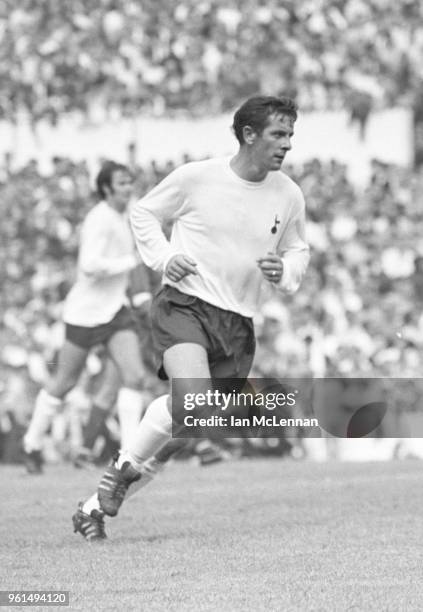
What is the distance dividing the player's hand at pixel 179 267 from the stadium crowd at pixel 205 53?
767 cm

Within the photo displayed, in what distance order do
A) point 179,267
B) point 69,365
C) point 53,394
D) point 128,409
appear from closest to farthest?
point 179,267, point 69,365, point 53,394, point 128,409

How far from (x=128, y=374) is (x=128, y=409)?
281 millimetres

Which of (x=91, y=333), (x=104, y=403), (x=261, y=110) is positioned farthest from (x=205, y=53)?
(x=261, y=110)

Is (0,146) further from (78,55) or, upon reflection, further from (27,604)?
(27,604)

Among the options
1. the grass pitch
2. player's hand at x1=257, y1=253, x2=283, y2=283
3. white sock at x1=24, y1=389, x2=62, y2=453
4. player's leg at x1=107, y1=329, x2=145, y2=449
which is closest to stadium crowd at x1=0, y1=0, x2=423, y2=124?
player's leg at x1=107, y1=329, x2=145, y2=449

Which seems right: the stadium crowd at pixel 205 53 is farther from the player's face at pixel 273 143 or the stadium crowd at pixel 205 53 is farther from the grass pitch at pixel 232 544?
the player's face at pixel 273 143

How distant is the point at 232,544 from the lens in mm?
6051

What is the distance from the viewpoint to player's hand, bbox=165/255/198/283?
5945 mm

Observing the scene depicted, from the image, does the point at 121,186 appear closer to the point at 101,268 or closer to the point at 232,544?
the point at 101,268

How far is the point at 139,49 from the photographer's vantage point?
44.6ft

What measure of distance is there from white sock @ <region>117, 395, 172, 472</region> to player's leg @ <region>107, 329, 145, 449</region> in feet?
11.3

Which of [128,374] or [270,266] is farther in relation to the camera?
[128,374]

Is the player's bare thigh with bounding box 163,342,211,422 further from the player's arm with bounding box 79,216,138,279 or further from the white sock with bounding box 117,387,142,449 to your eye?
the white sock with bounding box 117,387,142,449

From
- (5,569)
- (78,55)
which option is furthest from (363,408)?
(5,569)
